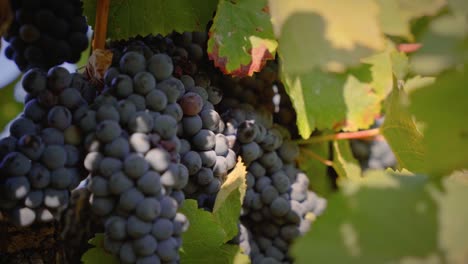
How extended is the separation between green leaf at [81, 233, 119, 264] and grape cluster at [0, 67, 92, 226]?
8 cm

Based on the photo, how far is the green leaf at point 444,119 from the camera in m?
0.56

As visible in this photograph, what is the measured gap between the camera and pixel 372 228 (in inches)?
21.2

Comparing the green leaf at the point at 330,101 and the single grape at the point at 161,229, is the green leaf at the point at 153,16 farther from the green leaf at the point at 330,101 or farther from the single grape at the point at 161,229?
the single grape at the point at 161,229

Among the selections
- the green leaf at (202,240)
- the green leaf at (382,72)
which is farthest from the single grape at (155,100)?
the green leaf at (382,72)

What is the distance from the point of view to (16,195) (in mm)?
768

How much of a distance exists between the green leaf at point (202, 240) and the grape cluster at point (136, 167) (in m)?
0.13

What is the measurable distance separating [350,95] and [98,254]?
569 millimetres

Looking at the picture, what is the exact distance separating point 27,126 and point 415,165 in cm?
79

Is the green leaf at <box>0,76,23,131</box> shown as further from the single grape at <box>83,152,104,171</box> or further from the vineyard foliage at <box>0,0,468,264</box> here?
Answer: the single grape at <box>83,152,104,171</box>

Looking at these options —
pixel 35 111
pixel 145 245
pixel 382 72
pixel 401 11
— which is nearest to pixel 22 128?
pixel 35 111

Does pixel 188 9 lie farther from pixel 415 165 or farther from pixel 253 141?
pixel 415 165

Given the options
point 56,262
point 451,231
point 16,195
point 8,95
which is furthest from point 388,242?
point 8,95

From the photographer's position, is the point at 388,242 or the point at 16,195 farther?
the point at 16,195

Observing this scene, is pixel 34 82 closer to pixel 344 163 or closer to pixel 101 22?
pixel 101 22
